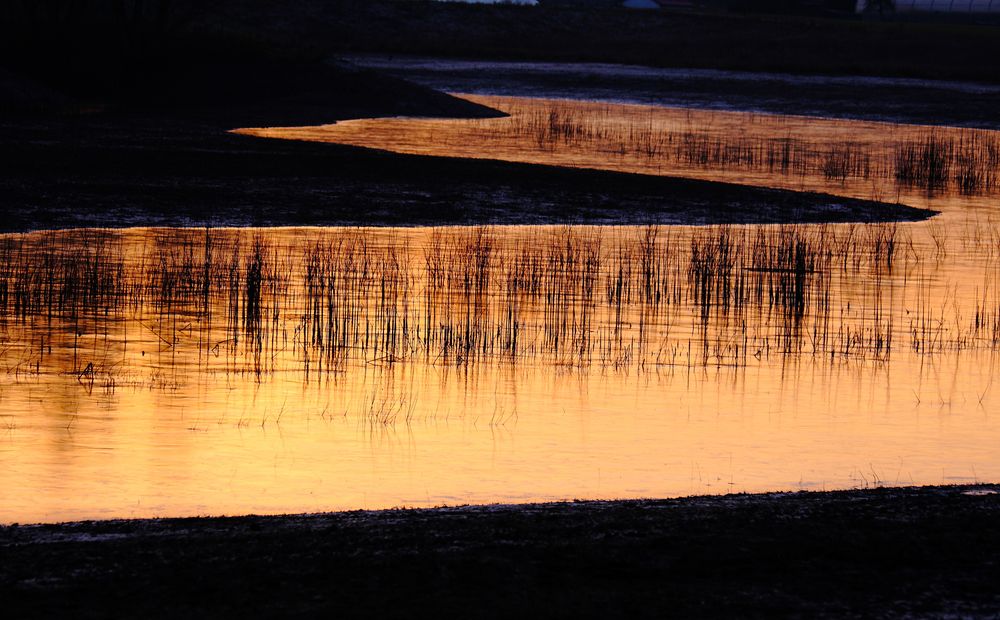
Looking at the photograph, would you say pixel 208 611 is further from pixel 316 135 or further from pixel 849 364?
pixel 316 135

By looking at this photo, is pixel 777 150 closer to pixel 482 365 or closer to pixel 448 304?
pixel 448 304

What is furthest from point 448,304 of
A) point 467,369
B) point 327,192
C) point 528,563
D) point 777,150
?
point 777,150

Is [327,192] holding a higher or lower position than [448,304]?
higher

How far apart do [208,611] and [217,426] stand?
487cm

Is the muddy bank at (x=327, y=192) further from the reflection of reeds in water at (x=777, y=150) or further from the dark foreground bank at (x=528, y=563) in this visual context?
the dark foreground bank at (x=528, y=563)

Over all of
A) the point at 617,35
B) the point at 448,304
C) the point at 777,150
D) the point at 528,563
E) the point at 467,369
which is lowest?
the point at 528,563

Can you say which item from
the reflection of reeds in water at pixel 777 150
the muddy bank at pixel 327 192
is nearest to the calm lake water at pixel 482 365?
the muddy bank at pixel 327 192

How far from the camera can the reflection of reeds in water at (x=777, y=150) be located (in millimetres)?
35250

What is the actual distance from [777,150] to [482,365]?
2698cm

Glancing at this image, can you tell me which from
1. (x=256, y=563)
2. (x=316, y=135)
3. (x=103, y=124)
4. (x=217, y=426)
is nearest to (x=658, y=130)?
(x=316, y=135)

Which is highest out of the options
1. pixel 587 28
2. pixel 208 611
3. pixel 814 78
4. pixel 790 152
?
pixel 587 28

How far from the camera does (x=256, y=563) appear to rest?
7.25m

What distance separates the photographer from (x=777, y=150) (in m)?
39.8

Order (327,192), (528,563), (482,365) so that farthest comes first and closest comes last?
(327,192) → (482,365) → (528,563)
